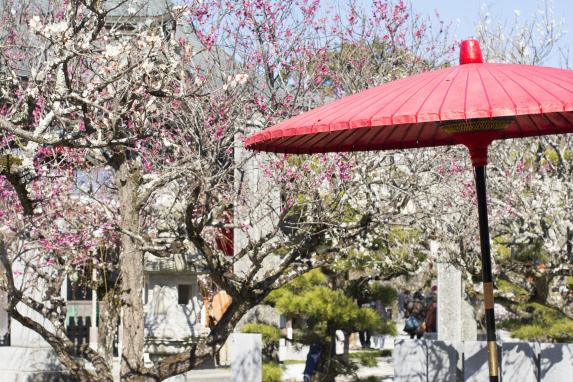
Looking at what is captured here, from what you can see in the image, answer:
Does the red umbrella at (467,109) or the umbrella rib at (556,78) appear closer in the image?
the red umbrella at (467,109)

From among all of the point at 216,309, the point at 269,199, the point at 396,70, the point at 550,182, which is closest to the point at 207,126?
the point at 269,199

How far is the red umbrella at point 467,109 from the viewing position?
5547 mm

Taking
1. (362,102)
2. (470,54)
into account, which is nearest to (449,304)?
(470,54)

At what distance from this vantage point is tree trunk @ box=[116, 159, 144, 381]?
9.82 metres

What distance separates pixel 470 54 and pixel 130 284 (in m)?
4.91

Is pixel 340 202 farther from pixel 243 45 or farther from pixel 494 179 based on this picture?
pixel 494 179

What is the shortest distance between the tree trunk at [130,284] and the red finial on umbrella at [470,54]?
173 inches

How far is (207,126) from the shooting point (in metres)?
9.95

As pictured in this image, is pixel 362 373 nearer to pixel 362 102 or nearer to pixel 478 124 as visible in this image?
pixel 478 124

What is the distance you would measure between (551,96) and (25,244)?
8419 mm

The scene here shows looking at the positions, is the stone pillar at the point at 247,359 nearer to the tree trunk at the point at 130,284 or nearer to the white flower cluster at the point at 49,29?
the tree trunk at the point at 130,284

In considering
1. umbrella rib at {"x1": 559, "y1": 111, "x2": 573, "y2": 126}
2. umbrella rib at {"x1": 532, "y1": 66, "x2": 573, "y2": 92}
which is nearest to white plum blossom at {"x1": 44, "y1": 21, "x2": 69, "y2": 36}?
umbrella rib at {"x1": 532, "y1": 66, "x2": 573, "y2": 92}

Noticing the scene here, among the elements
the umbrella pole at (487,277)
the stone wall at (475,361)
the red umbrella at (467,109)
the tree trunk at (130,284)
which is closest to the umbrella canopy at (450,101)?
the red umbrella at (467,109)

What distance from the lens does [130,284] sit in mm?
10008
